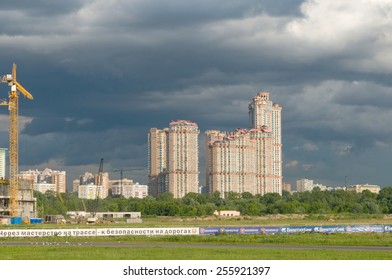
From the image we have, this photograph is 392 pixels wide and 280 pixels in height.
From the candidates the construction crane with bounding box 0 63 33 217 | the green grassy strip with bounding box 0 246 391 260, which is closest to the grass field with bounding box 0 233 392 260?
the green grassy strip with bounding box 0 246 391 260

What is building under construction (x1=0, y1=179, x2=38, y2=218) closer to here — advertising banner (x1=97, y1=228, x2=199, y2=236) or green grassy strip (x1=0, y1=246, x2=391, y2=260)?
advertising banner (x1=97, y1=228, x2=199, y2=236)

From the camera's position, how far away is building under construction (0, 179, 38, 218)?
150962mm

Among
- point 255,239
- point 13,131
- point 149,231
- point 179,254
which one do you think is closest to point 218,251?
point 179,254

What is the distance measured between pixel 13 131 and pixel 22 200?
1626 cm

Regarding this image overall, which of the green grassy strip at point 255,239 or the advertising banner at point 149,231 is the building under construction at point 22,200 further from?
the green grassy strip at point 255,239

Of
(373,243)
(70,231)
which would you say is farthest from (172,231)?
(373,243)

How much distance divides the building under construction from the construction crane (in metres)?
3.20

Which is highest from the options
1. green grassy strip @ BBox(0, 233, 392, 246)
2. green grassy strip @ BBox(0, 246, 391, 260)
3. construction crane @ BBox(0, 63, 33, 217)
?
construction crane @ BBox(0, 63, 33, 217)

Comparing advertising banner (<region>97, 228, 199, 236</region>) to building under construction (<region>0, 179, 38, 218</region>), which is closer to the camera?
advertising banner (<region>97, 228, 199, 236</region>)

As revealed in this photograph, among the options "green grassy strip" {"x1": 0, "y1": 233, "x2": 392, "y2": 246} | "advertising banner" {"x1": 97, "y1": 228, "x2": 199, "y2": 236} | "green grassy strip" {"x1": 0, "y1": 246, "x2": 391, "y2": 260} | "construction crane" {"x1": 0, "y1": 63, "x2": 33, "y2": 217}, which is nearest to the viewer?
"green grassy strip" {"x1": 0, "y1": 246, "x2": 391, "y2": 260}

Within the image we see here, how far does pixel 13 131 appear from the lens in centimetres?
14938

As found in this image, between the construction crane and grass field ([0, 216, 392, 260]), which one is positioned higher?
the construction crane
